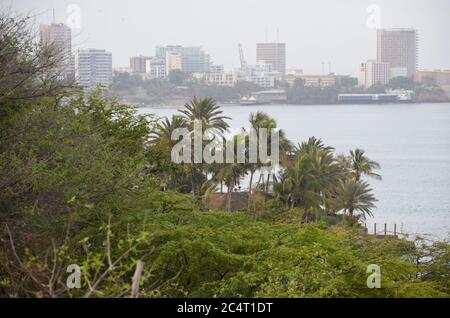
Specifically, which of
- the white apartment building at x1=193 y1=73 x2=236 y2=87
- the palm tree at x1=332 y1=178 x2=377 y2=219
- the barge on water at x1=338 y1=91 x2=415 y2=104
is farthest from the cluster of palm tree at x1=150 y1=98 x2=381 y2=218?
the barge on water at x1=338 y1=91 x2=415 y2=104

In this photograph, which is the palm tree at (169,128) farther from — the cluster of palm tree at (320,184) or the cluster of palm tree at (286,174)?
the cluster of palm tree at (320,184)

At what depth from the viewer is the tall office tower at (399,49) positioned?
18000cm

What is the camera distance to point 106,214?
51.0 feet

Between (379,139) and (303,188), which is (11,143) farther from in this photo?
(379,139)

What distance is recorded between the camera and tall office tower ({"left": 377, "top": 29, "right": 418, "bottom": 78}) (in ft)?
591

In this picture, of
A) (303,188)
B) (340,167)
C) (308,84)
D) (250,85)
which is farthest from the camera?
(308,84)

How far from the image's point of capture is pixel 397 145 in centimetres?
12012

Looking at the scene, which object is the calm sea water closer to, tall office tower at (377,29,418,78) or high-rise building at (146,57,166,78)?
tall office tower at (377,29,418,78)

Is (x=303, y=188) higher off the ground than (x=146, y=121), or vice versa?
(x=146, y=121)

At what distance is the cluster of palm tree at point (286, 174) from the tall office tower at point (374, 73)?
131338 mm

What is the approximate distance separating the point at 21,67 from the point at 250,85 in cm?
16770

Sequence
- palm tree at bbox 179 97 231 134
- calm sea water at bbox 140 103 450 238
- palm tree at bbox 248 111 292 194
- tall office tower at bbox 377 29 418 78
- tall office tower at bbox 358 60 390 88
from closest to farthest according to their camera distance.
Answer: palm tree at bbox 248 111 292 194, palm tree at bbox 179 97 231 134, calm sea water at bbox 140 103 450 238, tall office tower at bbox 377 29 418 78, tall office tower at bbox 358 60 390 88

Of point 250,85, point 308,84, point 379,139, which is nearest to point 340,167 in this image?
point 379,139

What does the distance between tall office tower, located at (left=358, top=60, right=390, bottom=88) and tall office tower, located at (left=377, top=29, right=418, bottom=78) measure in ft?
4.59
